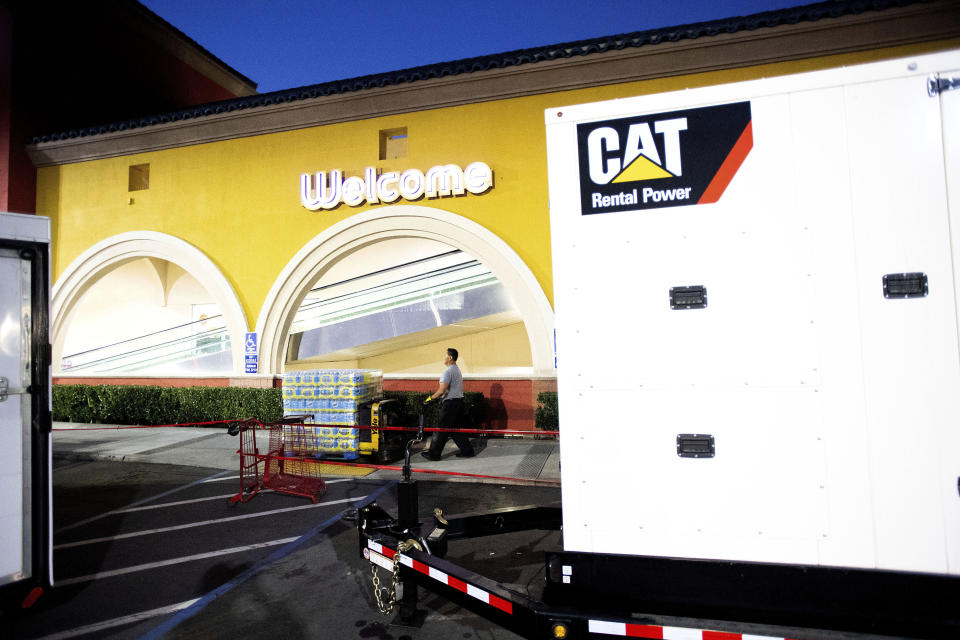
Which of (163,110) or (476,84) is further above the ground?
(163,110)

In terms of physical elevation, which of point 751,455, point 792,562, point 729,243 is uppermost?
point 729,243

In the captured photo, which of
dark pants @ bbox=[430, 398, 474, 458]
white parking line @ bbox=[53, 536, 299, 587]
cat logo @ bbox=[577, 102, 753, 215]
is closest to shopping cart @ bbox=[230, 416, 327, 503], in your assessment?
white parking line @ bbox=[53, 536, 299, 587]

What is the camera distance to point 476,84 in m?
11.7

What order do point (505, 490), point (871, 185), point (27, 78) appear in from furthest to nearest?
point (27, 78) → point (505, 490) → point (871, 185)

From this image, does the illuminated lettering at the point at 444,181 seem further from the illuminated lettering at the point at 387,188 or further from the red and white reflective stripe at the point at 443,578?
the red and white reflective stripe at the point at 443,578

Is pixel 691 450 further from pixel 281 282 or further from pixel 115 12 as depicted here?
pixel 115 12

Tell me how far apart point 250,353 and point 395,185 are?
17.3ft

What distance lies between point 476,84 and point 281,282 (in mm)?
6237

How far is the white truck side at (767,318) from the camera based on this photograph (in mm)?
2516

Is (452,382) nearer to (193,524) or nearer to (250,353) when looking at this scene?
(193,524)

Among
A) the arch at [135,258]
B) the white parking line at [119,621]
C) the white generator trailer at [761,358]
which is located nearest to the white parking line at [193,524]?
the white parking line at [119,621]

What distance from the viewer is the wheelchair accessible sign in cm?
1307

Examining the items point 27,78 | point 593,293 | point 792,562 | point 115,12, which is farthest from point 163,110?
point 792,562

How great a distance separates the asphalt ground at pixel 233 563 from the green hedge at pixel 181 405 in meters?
3.62
